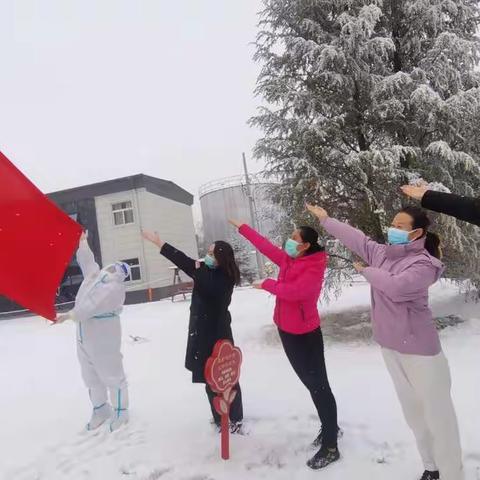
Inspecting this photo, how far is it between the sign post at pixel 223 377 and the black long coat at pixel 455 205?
199 centimetres

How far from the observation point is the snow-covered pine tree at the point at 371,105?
783cm

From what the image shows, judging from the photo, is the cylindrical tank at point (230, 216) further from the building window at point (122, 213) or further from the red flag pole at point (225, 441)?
the red flag pole at point (225, 441)

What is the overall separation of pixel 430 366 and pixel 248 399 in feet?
9.59

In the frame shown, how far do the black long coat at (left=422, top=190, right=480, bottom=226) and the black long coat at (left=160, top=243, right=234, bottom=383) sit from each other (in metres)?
1.94

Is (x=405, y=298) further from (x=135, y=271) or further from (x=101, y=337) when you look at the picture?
(x=135, y=271)

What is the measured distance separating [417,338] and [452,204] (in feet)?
2.83

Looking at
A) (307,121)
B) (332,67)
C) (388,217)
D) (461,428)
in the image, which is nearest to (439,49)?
(332,67)

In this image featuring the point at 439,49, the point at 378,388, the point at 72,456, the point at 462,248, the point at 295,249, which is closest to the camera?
the point at 295,249

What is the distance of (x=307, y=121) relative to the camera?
27.6 ft

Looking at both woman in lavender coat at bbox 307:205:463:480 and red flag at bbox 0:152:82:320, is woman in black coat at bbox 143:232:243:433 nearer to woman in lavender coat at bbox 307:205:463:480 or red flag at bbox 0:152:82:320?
red flag at bbox 0:152:82:320

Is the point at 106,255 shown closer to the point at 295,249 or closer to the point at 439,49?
the point at 439,49

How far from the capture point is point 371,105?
818cm

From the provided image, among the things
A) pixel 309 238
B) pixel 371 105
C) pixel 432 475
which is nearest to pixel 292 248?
pixel 309 238

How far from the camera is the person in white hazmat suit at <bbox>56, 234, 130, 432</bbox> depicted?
15.1ft
